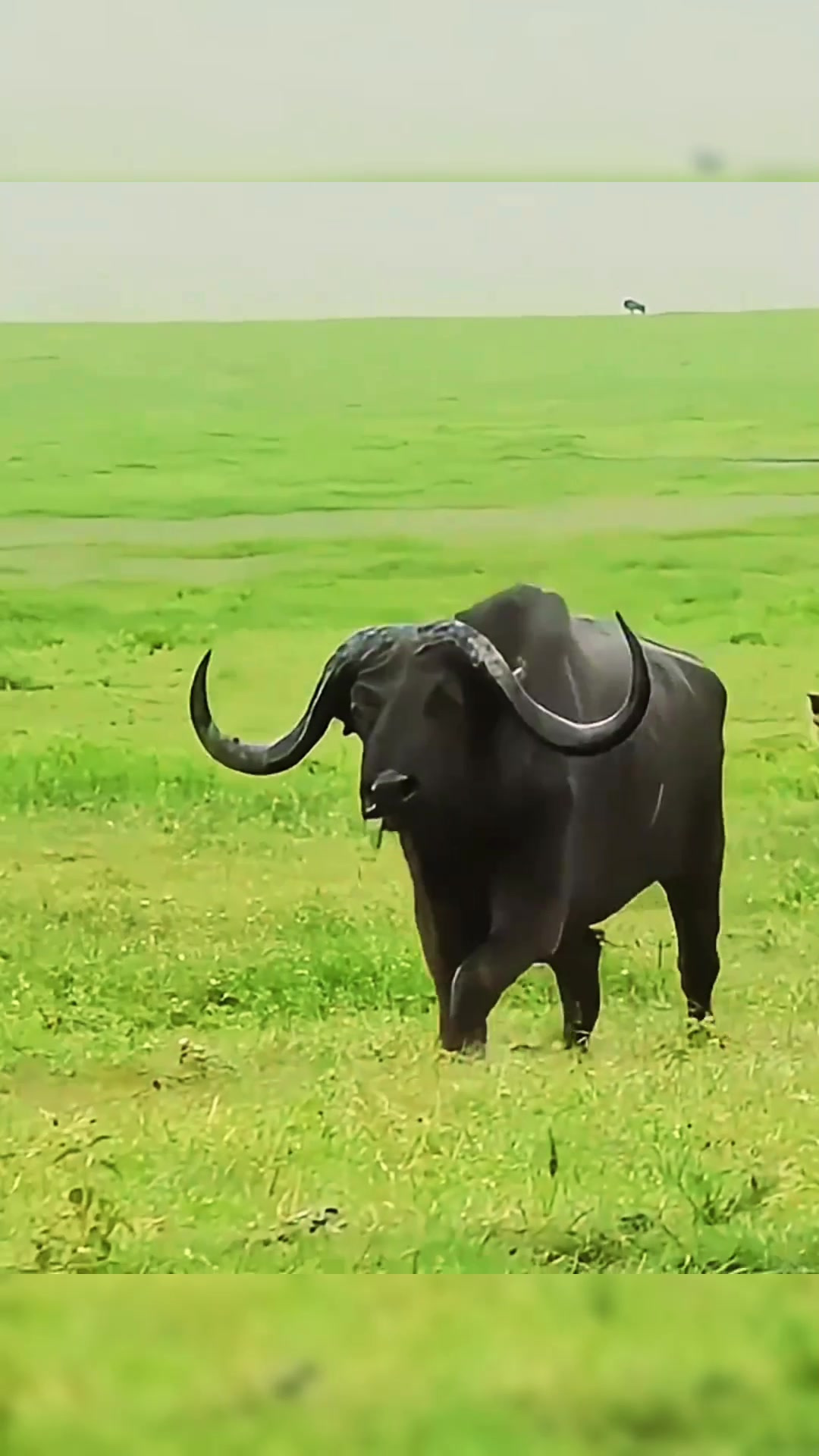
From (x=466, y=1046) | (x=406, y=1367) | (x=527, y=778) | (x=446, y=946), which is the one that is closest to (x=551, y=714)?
(x=527, y=778)

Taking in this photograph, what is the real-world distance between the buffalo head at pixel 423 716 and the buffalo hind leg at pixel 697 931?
27 cm

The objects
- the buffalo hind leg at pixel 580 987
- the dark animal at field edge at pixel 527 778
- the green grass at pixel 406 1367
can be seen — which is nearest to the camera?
the green grass at pixel 406 1367

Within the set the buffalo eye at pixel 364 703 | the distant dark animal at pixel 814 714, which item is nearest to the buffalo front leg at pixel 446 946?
the buffalo eye at pixel 364 703

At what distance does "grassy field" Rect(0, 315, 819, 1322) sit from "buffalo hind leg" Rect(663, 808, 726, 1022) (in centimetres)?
2

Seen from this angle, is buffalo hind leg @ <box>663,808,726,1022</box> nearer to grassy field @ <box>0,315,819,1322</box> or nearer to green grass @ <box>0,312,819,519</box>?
grassy field @ <box>0,315,819,1322</box>

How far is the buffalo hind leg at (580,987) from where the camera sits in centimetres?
234

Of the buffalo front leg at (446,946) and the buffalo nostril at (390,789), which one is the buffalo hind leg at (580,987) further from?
the buffalo nostril at (390,789)

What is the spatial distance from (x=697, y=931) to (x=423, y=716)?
19.1 inches

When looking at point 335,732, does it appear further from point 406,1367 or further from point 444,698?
point 406,1367

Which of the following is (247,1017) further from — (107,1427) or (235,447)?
(235,447)

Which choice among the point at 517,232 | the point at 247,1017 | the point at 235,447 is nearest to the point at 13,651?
the point at 235,447

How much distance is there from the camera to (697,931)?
2369 millimetres

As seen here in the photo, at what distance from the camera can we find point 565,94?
2.35 meters

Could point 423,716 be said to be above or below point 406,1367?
above
